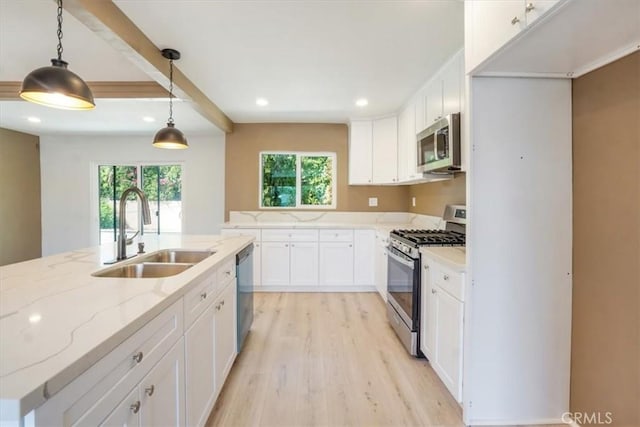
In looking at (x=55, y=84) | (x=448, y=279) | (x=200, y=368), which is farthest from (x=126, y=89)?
(x=448, y=279)

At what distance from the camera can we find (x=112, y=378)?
0.86m

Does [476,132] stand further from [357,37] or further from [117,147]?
[117,147]

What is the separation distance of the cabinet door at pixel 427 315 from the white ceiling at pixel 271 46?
5.35ft

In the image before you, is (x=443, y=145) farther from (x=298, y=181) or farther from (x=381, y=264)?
(x=298, y=181)

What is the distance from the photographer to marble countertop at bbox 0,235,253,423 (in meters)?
0.64

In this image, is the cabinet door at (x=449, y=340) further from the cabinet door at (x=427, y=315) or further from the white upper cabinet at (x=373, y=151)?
the white upper cabinet at (x=373, y=151)

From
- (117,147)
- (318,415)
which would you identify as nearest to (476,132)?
(318,415)

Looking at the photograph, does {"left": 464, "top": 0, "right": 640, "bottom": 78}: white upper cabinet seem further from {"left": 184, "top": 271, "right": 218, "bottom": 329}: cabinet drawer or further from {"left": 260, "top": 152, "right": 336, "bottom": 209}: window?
{"left": 260, "top": 152, "right": 336, "bottom": 209}: window

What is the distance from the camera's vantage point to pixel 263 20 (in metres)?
2.03

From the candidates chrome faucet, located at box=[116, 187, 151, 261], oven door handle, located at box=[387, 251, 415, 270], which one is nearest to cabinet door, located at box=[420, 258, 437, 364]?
oven door handle, located at box=[387, 251, 415, 270]

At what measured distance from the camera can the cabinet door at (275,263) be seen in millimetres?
4176

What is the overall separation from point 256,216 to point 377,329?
250 centimetres

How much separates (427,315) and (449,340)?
13.6 inches

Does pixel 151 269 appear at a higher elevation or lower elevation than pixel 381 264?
higher
